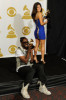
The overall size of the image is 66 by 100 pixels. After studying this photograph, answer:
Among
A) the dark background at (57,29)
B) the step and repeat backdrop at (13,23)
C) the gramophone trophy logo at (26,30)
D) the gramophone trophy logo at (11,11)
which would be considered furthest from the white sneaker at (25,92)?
the dark background at (57,29)

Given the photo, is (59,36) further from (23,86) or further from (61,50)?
(23,86)

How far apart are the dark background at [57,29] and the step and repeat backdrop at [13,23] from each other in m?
0.27

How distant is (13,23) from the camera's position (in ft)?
15.0

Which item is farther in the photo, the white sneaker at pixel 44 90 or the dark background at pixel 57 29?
the dark background at pixel 57 29

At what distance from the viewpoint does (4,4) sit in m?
4.38

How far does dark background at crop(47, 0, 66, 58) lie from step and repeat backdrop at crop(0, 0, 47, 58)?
271 mm

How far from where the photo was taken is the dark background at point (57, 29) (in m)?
4.76

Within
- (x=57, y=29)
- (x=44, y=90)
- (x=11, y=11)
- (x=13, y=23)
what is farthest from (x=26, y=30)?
(x=44, y=90)

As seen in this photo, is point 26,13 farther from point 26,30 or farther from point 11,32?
point 11,32

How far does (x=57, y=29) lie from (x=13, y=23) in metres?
1.18

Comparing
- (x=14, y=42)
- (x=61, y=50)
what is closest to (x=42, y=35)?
(x=14, y=42)

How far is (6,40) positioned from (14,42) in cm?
21

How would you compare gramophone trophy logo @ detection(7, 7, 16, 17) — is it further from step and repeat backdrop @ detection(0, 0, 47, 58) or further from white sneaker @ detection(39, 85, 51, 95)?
white sneaker @ detection(39, 85, 51, 95)

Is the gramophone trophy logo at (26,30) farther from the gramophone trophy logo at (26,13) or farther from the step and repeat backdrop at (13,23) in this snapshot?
the gramophone trophy logo at (26,13)
